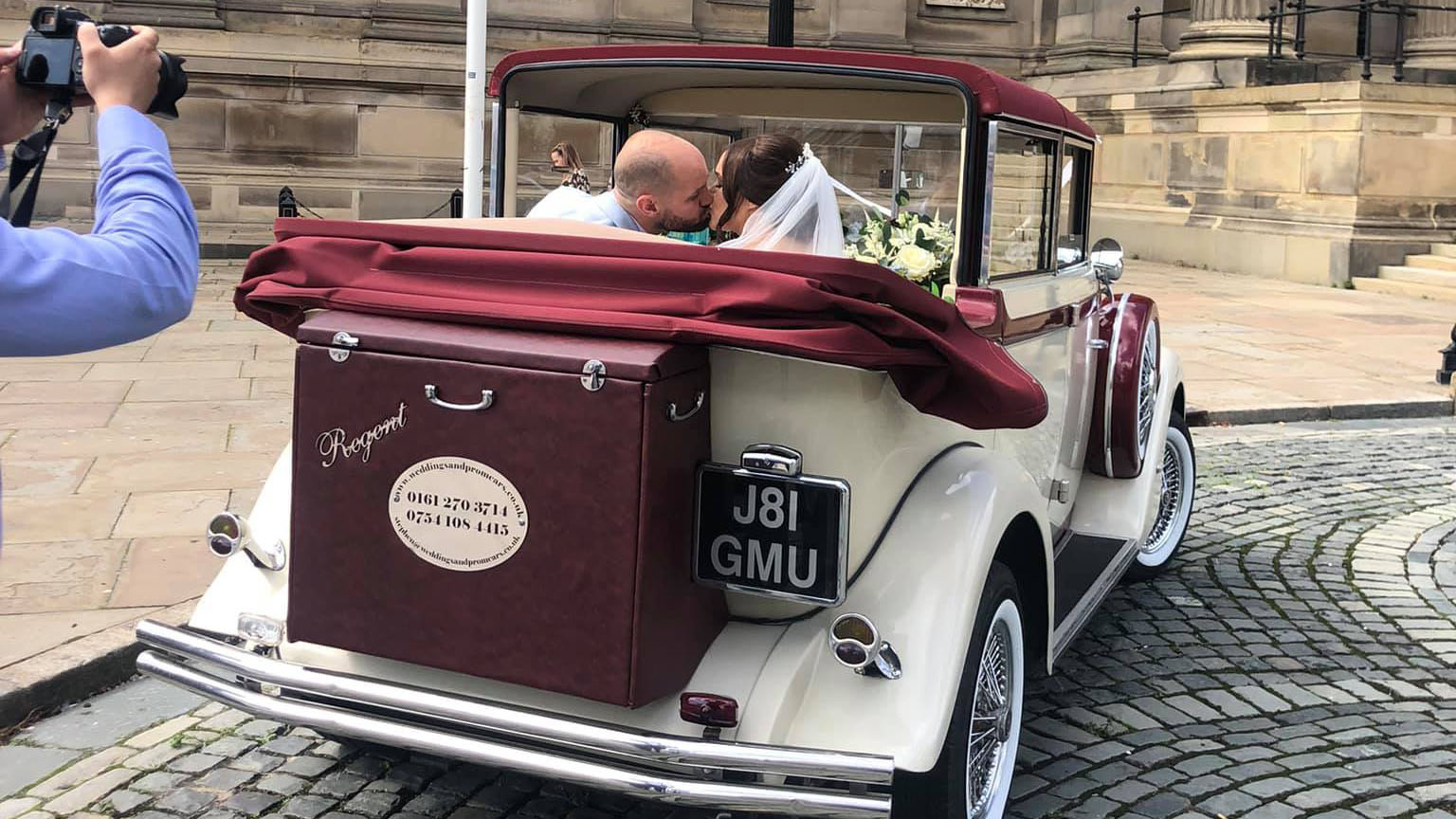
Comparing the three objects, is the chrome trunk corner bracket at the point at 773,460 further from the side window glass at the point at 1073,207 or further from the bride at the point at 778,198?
the side window glass at the point at 1073,207

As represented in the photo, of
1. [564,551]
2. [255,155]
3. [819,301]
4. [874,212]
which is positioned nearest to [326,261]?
[564,551]

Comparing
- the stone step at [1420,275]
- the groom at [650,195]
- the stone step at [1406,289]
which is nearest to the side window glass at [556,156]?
the groom at [650,195]

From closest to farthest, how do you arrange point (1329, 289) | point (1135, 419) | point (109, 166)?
point (109, 166) → point (1135, 419) → point (1329, 289)

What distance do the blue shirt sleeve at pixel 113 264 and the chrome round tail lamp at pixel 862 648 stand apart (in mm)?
1514

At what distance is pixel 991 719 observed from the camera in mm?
3316

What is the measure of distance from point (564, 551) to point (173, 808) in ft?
4.87

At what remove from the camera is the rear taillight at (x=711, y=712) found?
2.77m

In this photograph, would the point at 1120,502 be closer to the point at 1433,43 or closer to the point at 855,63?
the point at 855,63

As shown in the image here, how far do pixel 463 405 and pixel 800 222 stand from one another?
1.23m

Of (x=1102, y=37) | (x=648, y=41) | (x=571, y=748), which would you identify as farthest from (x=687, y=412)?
(x=1102, y=37)

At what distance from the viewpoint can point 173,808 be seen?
3461mm

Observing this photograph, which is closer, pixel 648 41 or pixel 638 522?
pixel 638 522

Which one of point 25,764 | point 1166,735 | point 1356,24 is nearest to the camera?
point 25,764

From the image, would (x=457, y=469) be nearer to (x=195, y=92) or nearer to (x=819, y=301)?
(x=819, y=301)
